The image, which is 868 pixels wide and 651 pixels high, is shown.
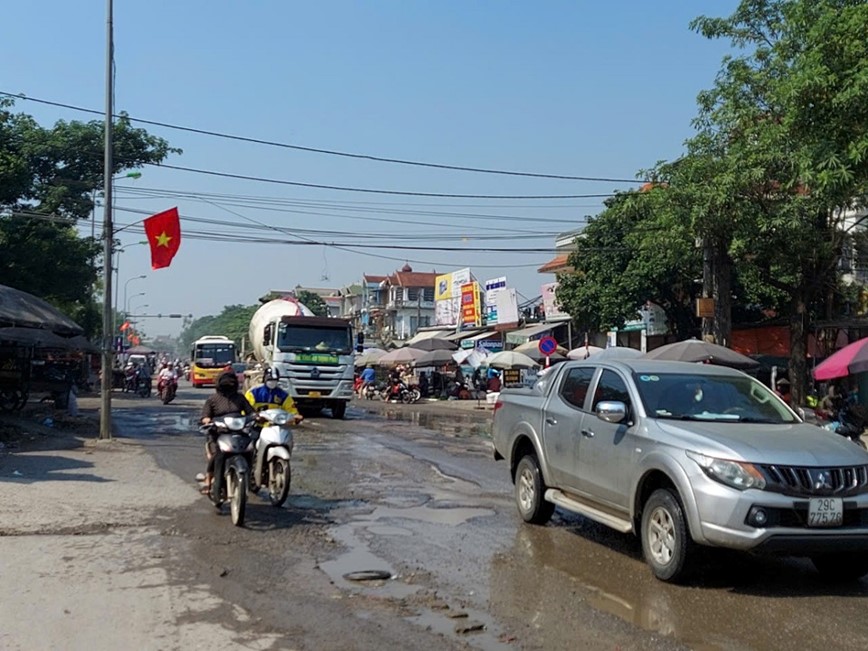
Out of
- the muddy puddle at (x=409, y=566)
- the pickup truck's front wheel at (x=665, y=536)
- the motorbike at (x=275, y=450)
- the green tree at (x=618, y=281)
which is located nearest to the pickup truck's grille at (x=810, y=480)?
the pickup truck's front wheel at (x=665, y=536)

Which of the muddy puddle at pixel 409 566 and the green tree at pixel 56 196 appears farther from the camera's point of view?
the green tree at pixel 56 196

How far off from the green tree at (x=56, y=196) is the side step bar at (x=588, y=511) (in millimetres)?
26659

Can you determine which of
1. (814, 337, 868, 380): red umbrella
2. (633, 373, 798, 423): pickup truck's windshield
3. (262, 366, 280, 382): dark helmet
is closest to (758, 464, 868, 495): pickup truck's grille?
(633, 373, 798, 423): pickup truck's windshield

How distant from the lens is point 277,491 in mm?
10297

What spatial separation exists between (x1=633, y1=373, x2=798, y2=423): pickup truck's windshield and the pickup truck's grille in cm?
115

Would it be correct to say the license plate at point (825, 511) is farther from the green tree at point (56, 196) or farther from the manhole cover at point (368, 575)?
the green tree at point (56, 196)

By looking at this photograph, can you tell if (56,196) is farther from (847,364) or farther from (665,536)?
(665,536)

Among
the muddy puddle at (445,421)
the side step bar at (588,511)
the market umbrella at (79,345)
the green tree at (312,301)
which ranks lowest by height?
the muddy puddle at (445,421)

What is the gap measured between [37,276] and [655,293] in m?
22.6

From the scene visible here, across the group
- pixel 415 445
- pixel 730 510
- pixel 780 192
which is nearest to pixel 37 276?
pixel 415 445

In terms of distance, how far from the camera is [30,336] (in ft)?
74.2

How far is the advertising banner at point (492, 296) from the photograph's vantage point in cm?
4953

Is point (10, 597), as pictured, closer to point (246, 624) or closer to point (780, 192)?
point (246, 624)

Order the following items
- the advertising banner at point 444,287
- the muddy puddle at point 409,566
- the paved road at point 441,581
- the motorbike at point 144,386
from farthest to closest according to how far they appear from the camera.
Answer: the advertising banner at point 444,287 < the motorbike at point 144,386 < the muddy puddle at point 409,566 < the paved road at point 441,581
